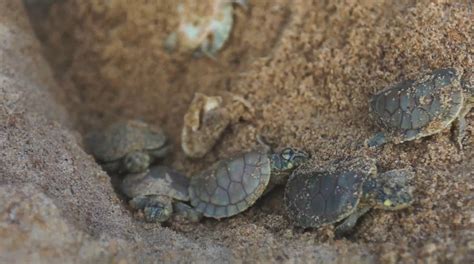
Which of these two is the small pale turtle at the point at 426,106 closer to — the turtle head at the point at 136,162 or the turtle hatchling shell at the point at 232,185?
the turtle hatchling shell at the point at 232,185

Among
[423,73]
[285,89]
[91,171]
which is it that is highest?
[423,73]

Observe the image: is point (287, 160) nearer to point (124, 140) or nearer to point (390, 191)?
point (390, 191)

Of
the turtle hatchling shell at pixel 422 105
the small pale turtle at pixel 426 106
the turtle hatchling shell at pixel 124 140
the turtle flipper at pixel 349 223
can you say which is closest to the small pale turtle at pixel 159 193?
the turtle hatchling shell at pixel 124 140

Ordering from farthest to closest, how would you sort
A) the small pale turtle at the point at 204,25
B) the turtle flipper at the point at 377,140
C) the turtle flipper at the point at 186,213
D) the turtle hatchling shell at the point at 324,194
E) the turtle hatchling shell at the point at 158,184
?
the small pale turtle at the point at 204,25, the turtle hatchling shell at the point at 158,184, the turtle flipper at the point at 186,213, the turtle flipper at the point at 377,140, the turtle hatchling shell at the point at 324,194

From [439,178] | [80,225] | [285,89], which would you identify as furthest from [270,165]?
[80,225]

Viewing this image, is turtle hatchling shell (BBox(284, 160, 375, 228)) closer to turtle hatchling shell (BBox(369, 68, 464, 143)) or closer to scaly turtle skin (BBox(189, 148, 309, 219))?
scaly turtle skin (BBox(189, 148, 309, 219))

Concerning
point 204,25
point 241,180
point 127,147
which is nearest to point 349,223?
point 241,180

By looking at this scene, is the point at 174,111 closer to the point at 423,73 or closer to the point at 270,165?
the point at 270,165
